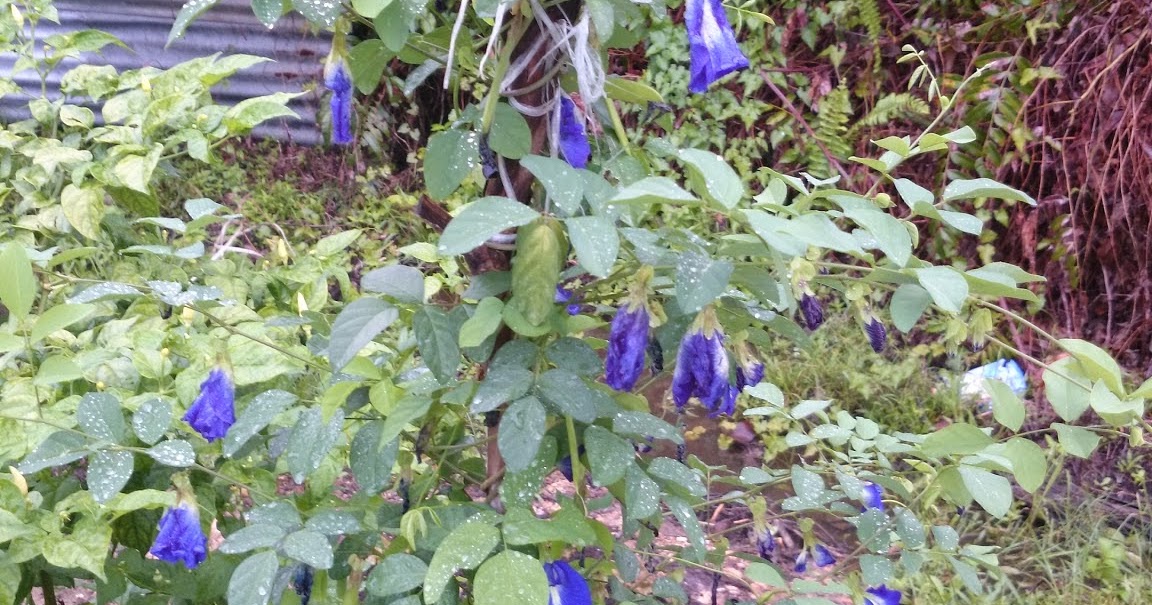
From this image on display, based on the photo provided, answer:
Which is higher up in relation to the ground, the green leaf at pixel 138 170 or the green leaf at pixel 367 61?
the green leaf at pixel 367 61

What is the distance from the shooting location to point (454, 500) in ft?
3.06

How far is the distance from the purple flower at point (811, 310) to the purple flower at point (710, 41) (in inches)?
8.2

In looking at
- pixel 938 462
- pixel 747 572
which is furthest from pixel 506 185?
pixel 938 462

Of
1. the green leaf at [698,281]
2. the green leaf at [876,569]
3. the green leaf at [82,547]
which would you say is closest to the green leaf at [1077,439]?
the green leaf at [876,569]

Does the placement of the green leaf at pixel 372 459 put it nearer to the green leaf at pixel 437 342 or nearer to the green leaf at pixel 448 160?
the green leaf at pixel 437 342

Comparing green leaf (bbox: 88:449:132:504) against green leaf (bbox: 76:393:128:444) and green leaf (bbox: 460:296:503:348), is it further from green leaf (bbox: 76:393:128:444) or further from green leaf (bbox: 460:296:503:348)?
green leaf (bbox: 460:296:503:348)

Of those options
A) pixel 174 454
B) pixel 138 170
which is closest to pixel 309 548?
pixel 174 454

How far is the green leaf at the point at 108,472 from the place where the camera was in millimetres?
737

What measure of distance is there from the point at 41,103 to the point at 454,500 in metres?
1.19

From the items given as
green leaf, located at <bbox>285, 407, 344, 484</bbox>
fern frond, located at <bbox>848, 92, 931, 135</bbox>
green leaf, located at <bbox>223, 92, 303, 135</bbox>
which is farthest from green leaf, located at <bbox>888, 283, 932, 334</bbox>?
fern frond, located at <bbox>848, 92, 931, 135</bbox>

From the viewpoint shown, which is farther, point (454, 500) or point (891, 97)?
point (891, 97)

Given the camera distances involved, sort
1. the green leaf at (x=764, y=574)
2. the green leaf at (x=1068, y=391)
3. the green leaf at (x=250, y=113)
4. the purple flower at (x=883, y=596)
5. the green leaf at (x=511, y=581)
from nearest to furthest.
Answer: the green leaf at (x=511, y=581)
the green leaf at (x=1068, y=391)
the green leaf at (x=764, y=574)
the purple flower at (x=883, y=596)
the green leaf at (x=250, y=113)

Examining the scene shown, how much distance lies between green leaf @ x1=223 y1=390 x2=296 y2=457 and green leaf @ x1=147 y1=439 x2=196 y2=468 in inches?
1.2

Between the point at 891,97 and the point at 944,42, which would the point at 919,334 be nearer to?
the point at 891,97
